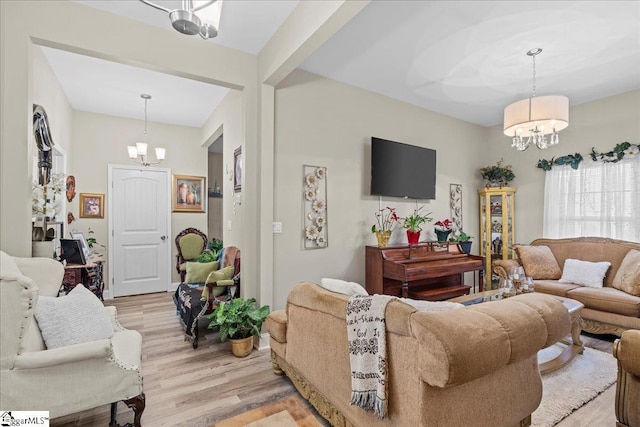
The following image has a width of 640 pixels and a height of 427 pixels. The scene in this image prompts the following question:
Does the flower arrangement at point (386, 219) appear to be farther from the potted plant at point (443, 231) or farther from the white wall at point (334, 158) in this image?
the potted plant at point (443, 231)

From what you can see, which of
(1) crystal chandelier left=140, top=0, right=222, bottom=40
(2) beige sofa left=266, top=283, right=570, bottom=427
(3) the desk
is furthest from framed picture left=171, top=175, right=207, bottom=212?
(1) crystal chandelier left=140, top=0, right=222, bottom=40

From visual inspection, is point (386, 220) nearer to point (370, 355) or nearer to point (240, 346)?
point (240, 346)

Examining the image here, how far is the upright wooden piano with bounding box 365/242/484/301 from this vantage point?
138 inches

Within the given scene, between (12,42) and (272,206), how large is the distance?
220cm

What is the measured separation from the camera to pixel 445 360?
3.73 ft

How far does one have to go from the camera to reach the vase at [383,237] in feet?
12.3

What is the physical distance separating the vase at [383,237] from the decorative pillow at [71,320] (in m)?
2.74

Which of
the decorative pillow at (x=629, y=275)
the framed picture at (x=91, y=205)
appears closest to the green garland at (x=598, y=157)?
the decorative pillow at (x=629, y=275)

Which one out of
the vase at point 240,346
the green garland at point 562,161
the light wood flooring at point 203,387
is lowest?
the light wood flooring at point 203,387

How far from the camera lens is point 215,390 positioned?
2260 millimetres

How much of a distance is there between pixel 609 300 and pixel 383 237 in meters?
2.32

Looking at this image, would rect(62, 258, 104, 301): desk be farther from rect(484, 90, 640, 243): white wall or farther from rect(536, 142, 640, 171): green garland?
rect(536, 142, 640, 171): green garland

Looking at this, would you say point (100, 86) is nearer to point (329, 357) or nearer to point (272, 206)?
point (272, 206)

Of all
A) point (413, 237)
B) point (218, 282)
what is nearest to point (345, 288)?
point (218, 282)
